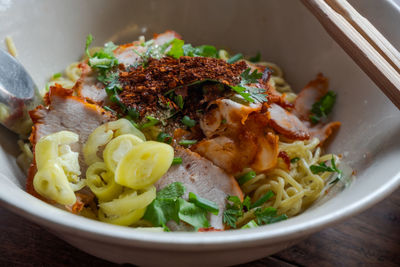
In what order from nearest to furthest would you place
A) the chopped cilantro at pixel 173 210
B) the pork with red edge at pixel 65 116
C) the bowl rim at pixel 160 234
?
1. the bowl rim at pixel 160 234
2. the chopped cilantro at pixel 173 210
3. the pork with red edge at pixel 65 116

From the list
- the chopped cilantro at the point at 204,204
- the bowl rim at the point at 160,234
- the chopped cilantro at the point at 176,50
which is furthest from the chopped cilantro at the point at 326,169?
the chopped cilantro at the point at 176,50

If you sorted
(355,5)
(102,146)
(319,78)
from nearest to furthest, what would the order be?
(102,146)
(355,5)
(319,78)

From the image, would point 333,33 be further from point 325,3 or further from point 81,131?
point 81,131

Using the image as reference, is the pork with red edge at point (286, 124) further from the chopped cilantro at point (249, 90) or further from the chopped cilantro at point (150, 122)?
the chopped cilantro at point (150, 122)

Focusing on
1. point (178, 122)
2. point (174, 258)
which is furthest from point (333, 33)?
point (174, 258)

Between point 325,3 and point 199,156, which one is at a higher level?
point 325,3

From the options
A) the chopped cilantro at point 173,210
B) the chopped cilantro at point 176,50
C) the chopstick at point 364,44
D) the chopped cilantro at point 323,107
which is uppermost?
the chopstick at point 364,44

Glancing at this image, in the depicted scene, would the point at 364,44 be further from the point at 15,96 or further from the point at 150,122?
the point at 15,96
